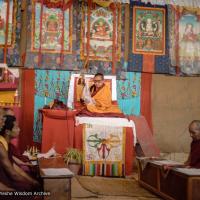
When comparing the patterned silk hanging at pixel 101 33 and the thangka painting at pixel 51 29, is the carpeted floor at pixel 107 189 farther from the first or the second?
the thangka painting at pixel 51 29

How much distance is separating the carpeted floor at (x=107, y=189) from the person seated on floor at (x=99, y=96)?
1.85 metres

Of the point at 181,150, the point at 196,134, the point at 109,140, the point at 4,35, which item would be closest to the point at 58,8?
the point at 4,35

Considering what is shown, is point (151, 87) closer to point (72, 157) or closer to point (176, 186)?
point (72, 157)

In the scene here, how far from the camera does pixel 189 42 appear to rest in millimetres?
8414

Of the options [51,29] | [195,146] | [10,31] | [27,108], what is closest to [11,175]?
[195,146]

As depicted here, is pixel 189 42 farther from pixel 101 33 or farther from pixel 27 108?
pixel 27 108

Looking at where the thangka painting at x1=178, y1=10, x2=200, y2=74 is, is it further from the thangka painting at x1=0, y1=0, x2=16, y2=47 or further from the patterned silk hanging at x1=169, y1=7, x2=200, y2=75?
the thangka painting at x1=0, y1=0, x2=16, y2=47

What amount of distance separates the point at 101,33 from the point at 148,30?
111 centimetres

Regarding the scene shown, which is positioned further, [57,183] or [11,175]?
[11,175]

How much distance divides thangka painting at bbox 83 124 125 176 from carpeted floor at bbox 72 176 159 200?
8.5 inches

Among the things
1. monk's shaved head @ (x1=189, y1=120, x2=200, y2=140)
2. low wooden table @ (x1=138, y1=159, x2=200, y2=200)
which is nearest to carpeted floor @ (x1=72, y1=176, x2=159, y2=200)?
low wooden table @ (x1=138, y1=159, x2=200, y2=200)

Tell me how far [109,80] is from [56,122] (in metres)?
2.16

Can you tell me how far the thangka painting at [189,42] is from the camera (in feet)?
27.3

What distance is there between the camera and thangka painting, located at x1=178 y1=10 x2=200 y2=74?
8320mm
